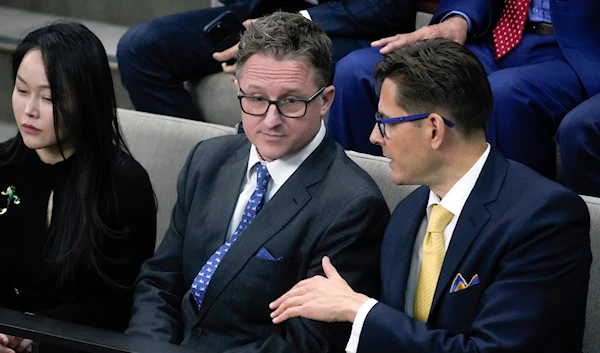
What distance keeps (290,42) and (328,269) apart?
50cm

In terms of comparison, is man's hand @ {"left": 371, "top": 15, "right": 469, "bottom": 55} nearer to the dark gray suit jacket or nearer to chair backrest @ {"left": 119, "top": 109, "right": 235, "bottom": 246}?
chair backrest @ {"left": 119, "top": 109, "right": 235, "bottom": 246}

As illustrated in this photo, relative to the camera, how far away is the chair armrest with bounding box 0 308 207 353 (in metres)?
1.55

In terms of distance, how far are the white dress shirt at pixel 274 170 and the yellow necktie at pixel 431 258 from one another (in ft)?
1.09

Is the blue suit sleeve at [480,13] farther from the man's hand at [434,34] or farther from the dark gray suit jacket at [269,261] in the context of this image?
the dark gray suit jacket at [269,261]

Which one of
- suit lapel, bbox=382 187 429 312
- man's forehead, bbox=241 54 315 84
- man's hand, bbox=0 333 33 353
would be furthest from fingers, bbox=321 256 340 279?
man's hand, bbox=0 333 33 353

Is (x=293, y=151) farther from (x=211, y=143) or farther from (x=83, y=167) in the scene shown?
(x=83, y=167)

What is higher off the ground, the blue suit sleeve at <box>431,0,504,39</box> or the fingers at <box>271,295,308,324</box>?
the blue suit sleeve at <box>431,0,504,39</box>

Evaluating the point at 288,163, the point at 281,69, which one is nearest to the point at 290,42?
the point at 281,69

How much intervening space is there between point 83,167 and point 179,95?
105 cm

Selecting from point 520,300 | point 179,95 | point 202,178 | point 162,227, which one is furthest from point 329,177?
point 179,95

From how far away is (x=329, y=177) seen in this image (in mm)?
1990

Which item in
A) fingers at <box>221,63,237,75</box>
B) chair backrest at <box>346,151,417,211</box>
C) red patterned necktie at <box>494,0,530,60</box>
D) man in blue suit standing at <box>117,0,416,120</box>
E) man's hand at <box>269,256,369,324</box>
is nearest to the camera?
man's hand at <box>269,256,369,324</box>

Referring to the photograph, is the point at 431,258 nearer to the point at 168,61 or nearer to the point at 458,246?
the point at 458,246

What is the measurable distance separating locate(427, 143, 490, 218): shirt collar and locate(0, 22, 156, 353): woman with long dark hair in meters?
0.74
